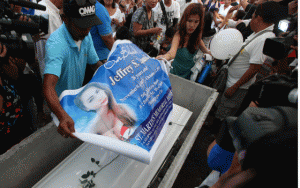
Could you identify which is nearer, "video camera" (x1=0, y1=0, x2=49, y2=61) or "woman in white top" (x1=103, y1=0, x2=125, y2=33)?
"video camera" (x1=0, y1=0, x2=49, y2=61)

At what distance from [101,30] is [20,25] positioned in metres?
0.95

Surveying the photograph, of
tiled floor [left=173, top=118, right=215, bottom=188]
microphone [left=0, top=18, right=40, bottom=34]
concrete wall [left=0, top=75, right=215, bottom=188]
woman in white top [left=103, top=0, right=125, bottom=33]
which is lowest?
tiled floor [left=173, top=118, right=215, bottom=188]

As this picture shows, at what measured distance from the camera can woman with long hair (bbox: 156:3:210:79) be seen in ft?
6.04

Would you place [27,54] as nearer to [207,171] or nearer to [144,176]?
[144,176]

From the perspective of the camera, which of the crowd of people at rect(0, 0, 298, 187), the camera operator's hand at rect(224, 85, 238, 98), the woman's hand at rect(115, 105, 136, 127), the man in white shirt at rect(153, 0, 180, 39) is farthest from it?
the man in white shirt at rect(153, 0, 180, 39)

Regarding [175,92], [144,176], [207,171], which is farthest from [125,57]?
[207,171]

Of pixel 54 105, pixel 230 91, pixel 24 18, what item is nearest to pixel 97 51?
pixel 24 18

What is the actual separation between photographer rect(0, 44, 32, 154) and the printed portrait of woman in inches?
23.1

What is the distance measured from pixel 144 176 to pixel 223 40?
1850 mm

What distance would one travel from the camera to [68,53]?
3.85 feet

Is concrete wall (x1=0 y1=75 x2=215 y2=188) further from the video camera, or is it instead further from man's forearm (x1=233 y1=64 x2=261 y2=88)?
man's forearm (x1=233 y1=64 x2=261 y2=88)

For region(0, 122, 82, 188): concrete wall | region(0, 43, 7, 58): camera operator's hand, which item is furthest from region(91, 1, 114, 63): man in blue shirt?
region(0, 122, 82, 188): concrete wall

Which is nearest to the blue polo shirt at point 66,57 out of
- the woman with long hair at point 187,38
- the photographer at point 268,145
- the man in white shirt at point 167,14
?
the woman with long hair at point 187,38

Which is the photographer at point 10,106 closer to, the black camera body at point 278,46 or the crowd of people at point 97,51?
the crowd of people at point 97,51
